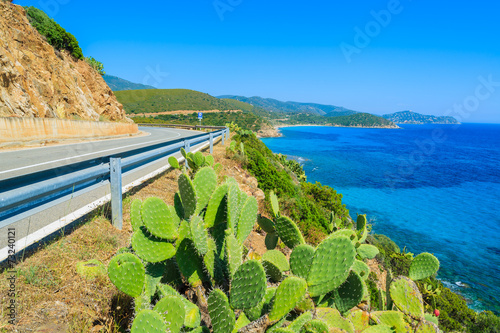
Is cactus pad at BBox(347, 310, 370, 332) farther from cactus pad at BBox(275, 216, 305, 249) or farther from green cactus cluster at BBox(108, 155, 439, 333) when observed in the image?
cactus pad at BBox(275, 216, 305, 249)

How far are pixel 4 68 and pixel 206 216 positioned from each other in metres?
14.5

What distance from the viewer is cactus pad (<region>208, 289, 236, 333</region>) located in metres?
1.49

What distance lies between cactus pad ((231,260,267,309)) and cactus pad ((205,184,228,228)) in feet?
2.33

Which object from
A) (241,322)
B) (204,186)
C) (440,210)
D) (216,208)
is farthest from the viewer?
(440,210)

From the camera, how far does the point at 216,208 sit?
7.24 ft

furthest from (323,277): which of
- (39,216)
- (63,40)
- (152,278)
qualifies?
(63,40)

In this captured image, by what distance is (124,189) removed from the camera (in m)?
4.91

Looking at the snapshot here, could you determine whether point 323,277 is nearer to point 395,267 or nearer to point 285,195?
point 285,195

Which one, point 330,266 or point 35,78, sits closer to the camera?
point 330,266

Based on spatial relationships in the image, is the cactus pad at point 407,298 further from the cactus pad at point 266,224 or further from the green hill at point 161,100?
the green hill at point 161,100

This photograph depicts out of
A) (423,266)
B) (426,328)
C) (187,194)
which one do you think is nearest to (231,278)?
(187,194)

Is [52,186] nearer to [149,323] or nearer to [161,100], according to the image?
[149,323]

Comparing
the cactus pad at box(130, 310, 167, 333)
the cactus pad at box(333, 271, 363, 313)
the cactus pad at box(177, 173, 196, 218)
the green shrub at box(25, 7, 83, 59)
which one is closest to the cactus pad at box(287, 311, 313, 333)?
the cactus pad at box(333, 271, 363, 313)

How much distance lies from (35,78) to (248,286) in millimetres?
18483
